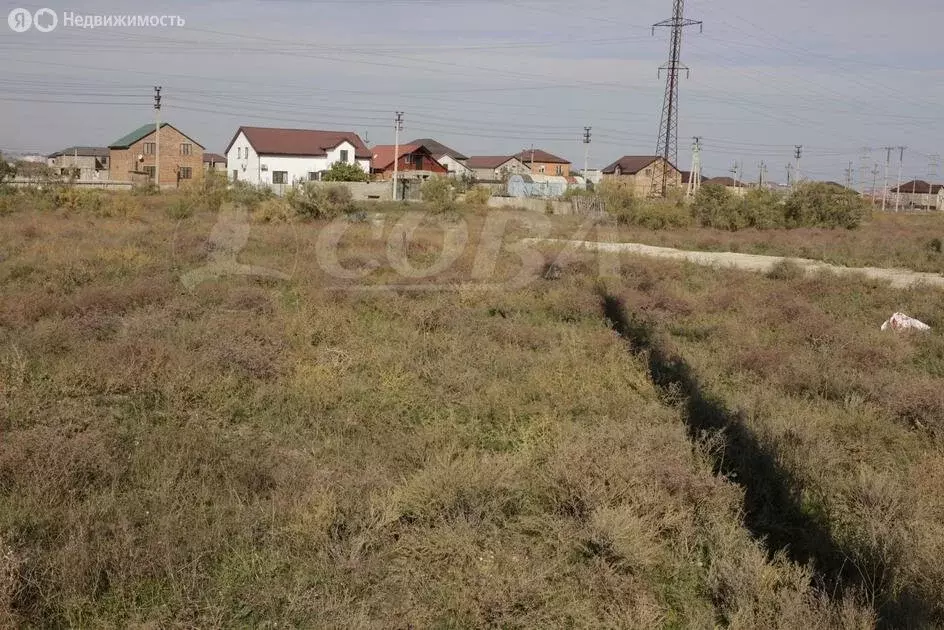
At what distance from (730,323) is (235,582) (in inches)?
307

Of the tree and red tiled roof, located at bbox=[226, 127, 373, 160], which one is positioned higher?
red tiled roof, located at bbox=[226, 127, 373, 160]

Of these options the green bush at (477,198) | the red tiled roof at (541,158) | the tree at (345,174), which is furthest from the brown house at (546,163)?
the green bush at (477,198)

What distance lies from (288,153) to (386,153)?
9322 millimetres

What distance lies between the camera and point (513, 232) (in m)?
22.2

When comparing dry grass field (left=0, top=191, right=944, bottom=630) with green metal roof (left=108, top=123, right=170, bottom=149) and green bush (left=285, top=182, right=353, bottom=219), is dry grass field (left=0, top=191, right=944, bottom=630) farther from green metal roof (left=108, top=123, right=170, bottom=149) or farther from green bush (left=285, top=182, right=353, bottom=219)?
green metal roof (left=108, top=123, right=170, bottom=149)

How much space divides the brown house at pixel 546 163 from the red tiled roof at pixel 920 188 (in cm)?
3554

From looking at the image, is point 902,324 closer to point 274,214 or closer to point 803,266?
point 803,266

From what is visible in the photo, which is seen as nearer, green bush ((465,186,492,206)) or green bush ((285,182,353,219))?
green bush ((285,182,353,219))

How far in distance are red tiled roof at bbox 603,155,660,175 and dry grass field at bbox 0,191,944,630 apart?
188 feet

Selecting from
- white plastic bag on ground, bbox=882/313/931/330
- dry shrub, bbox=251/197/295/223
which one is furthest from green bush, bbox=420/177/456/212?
white plastic bag on ground, bbox=882/313/931/330

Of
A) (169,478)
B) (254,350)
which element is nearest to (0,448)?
(169,478)

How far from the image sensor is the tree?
41.8 m

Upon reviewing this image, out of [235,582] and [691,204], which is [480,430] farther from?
[691,204]

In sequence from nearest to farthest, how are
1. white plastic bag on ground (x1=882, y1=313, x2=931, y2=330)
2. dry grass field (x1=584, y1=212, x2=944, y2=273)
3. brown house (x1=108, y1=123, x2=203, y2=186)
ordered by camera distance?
white plastic bag on ground (x1=882, y1=313, x2=931, y2=330) → dry grass field (x1=584, y1=212, x2=944, y2=273) → brown house (x1=108, y1=123, x2=203, y2=186)
